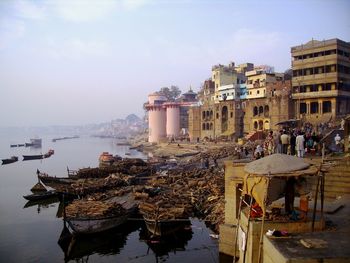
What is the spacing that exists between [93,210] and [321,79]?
38.6m

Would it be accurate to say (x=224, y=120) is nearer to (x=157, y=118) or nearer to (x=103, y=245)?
(x=157, y=118)

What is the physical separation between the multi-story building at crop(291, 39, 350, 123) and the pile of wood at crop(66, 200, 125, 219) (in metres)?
33.7

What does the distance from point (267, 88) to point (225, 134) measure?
11915mm

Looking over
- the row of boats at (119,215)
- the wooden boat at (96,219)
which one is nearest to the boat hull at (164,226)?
the row of boats at (119,215)

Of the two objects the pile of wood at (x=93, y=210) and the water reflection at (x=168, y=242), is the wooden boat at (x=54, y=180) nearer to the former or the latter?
the pile of wood at (x=93, y=210)

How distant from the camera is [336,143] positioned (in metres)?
21.6

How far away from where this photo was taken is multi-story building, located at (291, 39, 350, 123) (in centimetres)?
4719

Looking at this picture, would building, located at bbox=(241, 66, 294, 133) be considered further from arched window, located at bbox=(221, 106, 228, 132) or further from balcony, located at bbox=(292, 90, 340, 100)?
arched window, located at bbox=(221, 106, 228, 132)

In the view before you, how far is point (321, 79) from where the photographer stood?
4856 cm

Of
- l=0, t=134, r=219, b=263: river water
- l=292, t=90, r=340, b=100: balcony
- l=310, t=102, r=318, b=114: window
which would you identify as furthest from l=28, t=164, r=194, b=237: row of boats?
l=310, t=102, r=318, b=114: window

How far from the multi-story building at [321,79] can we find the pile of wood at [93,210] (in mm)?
33687

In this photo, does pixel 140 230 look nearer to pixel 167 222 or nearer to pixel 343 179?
pixel 167 222

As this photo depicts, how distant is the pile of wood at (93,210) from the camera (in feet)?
68.5

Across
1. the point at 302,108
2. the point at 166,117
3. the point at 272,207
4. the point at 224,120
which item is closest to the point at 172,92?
the point at 166,117
